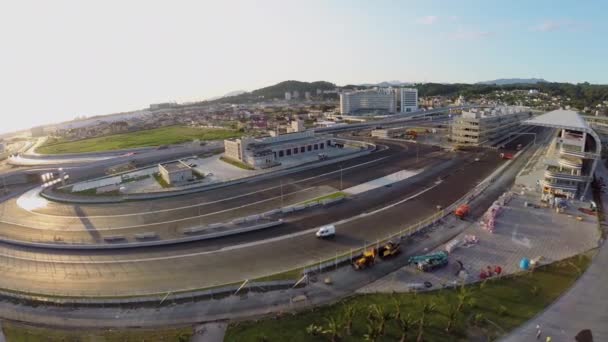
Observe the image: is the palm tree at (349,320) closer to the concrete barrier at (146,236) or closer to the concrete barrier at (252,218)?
the concrete barrier at (252,218)

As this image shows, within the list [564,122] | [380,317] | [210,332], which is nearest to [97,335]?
[210,332]

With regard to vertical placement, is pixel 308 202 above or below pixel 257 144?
below

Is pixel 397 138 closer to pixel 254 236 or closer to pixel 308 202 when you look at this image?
pixel 308 202

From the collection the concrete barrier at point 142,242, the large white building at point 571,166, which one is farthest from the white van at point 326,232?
the large white building at point 571,166

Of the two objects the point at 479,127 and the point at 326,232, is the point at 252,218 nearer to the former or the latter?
the point at 326,232

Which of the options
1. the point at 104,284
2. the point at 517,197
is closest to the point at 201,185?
Answer: the point at 104,284

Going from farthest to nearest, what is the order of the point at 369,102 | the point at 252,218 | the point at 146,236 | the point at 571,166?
the point at 369,102, the point at 571,166, the point at 252,218, the point at 146,236
